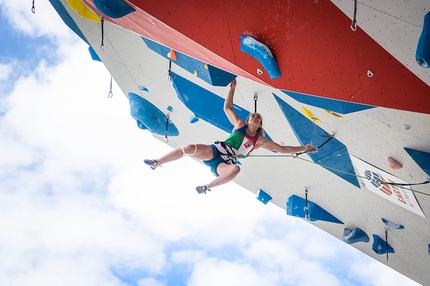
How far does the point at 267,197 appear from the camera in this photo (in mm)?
5699

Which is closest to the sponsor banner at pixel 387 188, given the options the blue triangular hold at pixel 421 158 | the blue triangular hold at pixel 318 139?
the blue triangular hold at pixel 318 139

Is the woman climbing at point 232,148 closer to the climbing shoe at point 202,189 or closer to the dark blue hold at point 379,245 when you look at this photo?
the climbing shoe at point 202,189

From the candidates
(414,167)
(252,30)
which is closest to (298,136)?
(414,167)

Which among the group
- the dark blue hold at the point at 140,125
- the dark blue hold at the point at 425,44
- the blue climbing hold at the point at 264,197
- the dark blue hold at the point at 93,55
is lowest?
the dark blue hold at the point at 425,44

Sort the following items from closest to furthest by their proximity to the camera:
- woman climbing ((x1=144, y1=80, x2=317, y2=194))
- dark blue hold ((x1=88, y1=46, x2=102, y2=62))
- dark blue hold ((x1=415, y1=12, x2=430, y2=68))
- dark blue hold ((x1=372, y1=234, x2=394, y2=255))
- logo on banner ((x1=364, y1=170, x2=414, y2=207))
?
dark blue hold ((x1=415, y1=12, x2=430, y2=68)) < woman climbing ((x1=144, y1=80, x2=317, y2=194)) < logo on banner ((x1=364, y1=170, x2=414, y2=207)) < dark blue hold ((x1=88, y1=46, x2=102, y2=62)) < dark blue hold ((x1=372, y1=234, x2=394, y2=255))

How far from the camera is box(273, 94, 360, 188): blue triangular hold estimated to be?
409cm

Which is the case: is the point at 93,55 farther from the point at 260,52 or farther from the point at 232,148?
the point at 260,52

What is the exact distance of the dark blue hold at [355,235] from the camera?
17.8ft

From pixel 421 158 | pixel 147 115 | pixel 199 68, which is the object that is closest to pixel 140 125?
pixel 147 115

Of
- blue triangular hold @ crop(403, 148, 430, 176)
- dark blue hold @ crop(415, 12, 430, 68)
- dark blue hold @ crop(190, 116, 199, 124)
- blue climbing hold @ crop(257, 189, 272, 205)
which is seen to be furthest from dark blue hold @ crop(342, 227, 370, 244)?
dark blue hold @ crop(415, 12, 430, 68)

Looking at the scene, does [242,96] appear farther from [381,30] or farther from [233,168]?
[381,30]

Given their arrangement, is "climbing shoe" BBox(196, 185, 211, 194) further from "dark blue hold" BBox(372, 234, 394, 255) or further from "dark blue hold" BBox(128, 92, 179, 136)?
"dark blue hold" BBox(372, 234, 394, 255)

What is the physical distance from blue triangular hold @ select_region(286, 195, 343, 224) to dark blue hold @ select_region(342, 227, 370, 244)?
217 millimetres

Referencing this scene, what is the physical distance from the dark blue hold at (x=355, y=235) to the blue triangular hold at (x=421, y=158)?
1965 mm
